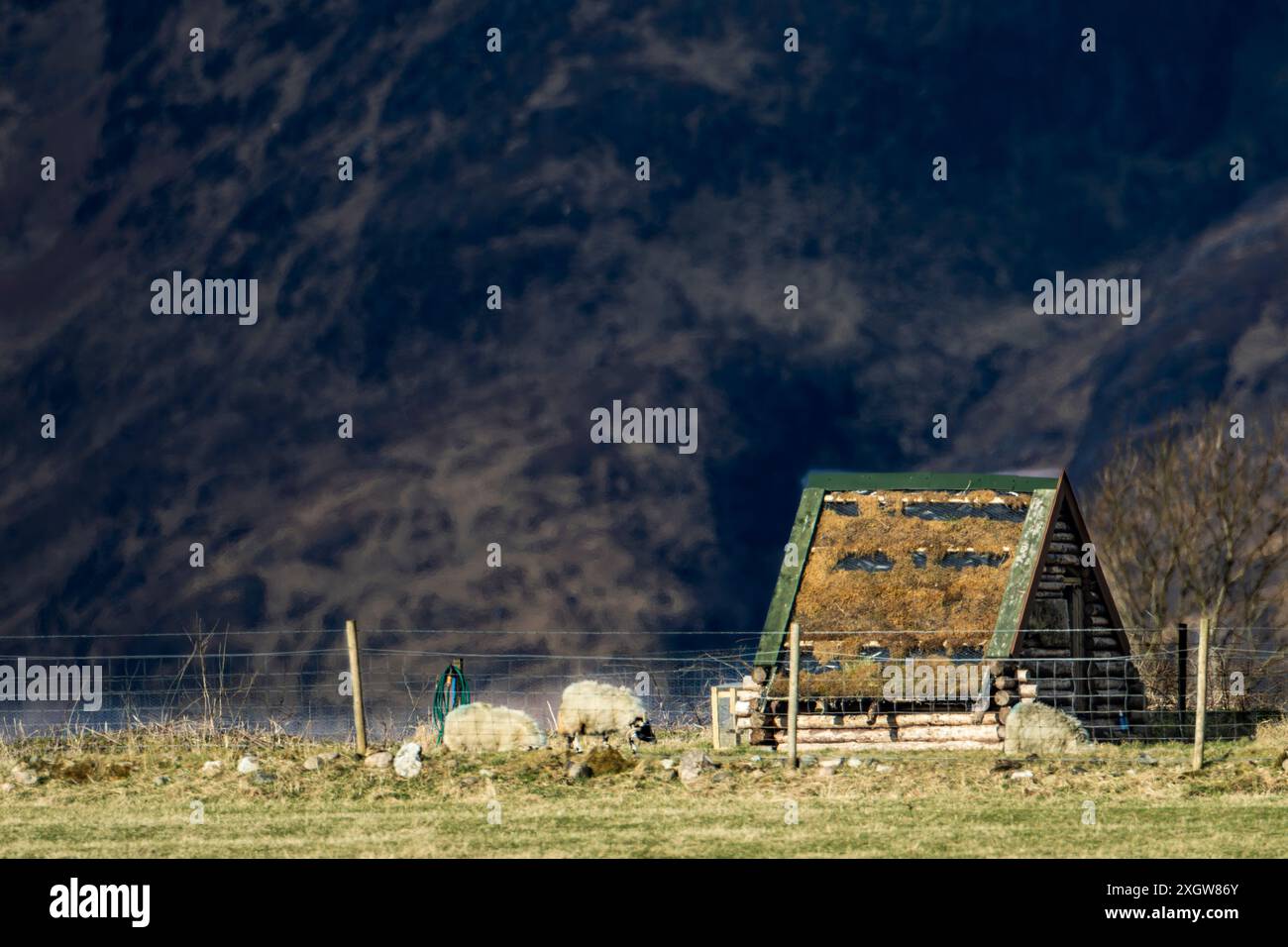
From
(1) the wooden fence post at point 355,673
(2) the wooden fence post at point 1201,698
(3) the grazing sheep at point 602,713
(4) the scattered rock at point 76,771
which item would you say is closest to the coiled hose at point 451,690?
(3) the grazing sheep at point 602,713

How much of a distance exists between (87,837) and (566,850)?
5506 millimetres

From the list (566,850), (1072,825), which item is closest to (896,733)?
(1072,825)

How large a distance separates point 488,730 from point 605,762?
354 cm

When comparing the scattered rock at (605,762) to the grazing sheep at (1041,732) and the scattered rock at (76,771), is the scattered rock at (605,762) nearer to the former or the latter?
the scattered rock at (76,771)

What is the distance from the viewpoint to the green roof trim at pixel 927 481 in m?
31.0

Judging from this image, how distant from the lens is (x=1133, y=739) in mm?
29219

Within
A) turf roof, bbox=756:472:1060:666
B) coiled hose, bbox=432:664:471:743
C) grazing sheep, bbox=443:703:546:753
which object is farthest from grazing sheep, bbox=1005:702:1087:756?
coiled hose, bbox=432:664:471:743

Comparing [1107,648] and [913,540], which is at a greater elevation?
[913,540]

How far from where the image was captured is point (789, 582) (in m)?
30.4

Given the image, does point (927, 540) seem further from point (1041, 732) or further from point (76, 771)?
point (76, 771)

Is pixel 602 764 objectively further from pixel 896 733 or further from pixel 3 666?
pixel 3 666

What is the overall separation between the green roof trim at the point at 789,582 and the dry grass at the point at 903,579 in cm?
14

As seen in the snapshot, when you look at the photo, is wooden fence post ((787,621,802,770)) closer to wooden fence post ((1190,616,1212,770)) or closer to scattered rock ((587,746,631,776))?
scattered rock ((587,746,631,776))

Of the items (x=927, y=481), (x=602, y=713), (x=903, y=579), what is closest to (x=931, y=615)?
(x=903, y=579)
